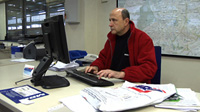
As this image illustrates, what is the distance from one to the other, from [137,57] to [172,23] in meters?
1.08

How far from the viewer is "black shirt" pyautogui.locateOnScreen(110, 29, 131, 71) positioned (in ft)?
5.82

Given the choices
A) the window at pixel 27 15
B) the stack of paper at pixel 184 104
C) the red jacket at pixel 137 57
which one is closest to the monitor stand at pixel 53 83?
the red jacket at pixel 137 57

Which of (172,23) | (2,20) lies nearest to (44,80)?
(172,23)

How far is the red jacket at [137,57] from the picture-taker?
1380 mm

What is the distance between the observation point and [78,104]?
85 centimetres

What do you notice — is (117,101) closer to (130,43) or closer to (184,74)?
(130,43)

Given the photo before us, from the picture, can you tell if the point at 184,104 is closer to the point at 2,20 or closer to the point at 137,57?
the point at 137,57

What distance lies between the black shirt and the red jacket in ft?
0.15

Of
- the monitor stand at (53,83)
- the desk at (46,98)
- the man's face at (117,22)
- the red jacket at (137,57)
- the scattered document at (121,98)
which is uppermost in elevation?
the man's face at (117,22)

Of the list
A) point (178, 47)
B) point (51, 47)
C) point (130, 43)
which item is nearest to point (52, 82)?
point (51, 47)

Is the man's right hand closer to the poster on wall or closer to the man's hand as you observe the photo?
the man's hand

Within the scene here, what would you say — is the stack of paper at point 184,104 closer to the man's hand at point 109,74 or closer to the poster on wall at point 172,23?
the man's hand at point 109,74

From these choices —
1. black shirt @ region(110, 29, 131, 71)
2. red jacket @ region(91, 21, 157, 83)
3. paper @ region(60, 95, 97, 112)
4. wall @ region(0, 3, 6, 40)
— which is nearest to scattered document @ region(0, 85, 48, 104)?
paper @ region(60, 95, 97, 112)

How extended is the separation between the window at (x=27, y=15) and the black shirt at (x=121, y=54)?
2.33 m
